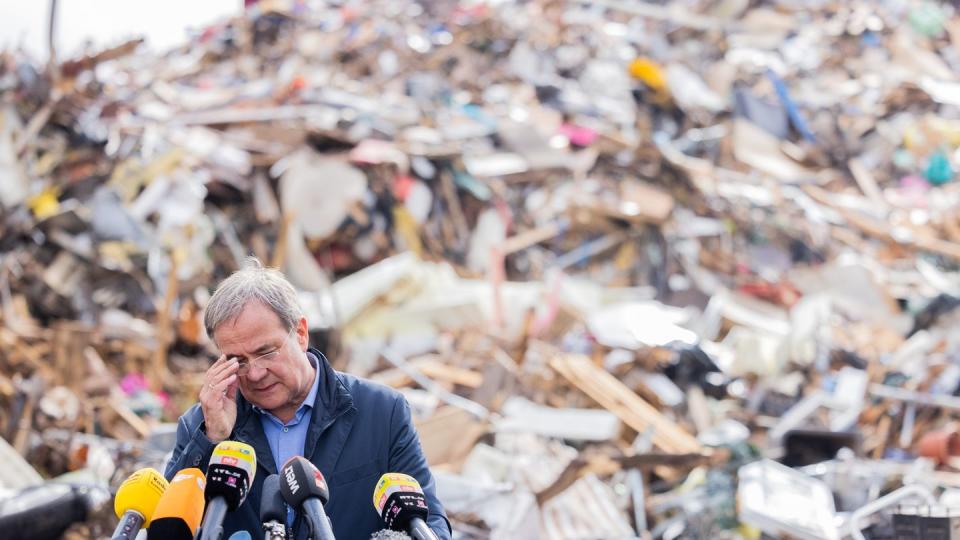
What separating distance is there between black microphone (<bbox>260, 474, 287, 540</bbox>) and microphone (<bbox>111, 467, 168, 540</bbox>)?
0.24 m

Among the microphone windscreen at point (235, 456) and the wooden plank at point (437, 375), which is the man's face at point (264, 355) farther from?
the wooden plank at point (437, 375)

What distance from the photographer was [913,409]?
307 inches

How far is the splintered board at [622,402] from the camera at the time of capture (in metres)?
6.73

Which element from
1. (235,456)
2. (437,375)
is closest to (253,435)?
(235,456)

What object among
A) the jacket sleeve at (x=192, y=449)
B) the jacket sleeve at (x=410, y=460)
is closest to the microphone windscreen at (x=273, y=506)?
the jacket sleeve at (x=192, y=449)

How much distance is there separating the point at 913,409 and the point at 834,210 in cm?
701

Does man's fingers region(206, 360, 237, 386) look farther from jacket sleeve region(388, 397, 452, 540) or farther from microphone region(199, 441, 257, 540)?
jacket sleeve region(388, 397, 452, 540)

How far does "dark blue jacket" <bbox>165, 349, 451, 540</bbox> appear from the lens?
8.55 feet

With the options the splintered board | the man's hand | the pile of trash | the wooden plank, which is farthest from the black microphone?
the wooden plank

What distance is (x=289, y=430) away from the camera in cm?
273

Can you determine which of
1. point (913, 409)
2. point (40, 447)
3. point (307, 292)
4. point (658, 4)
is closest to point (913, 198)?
point (913, 409)

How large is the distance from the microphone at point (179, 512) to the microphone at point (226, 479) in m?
0.02

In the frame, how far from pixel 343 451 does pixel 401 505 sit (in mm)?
377

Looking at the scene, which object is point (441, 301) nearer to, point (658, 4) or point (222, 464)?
point (222, 464)
